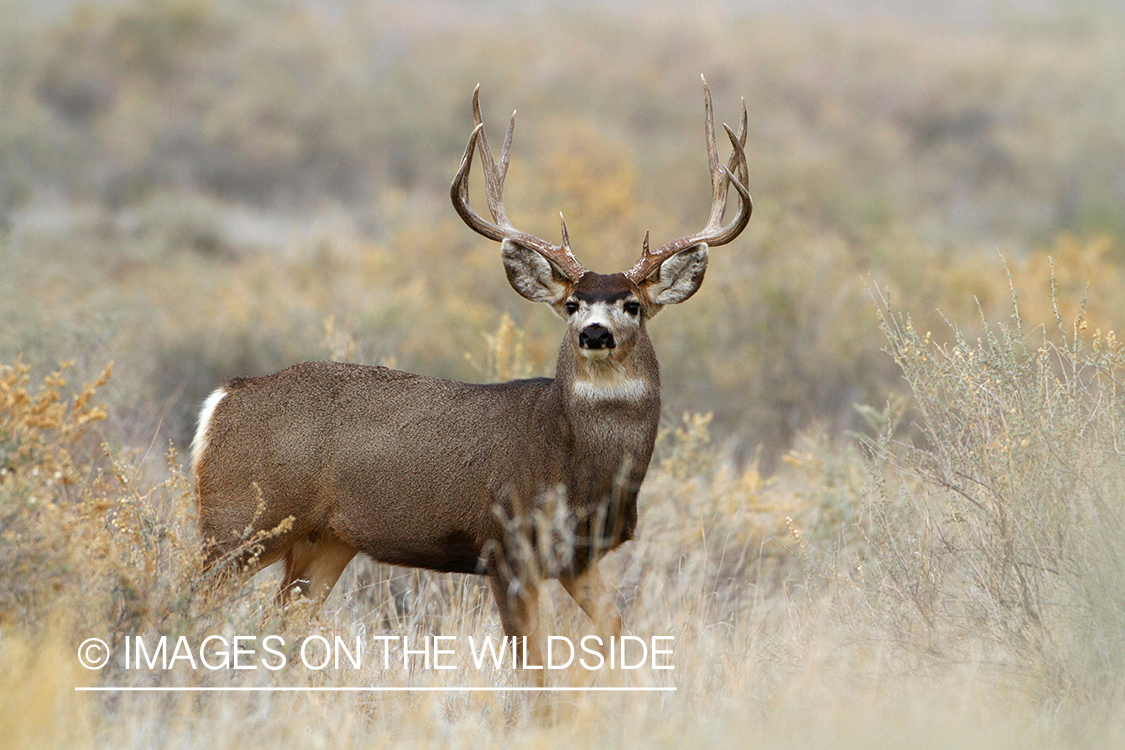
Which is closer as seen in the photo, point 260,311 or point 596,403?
point 596,403

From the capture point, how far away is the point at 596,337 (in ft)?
18.2

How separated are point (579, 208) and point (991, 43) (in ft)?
96.3

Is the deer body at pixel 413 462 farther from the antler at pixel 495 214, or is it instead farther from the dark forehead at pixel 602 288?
the antler at pixel 495 214

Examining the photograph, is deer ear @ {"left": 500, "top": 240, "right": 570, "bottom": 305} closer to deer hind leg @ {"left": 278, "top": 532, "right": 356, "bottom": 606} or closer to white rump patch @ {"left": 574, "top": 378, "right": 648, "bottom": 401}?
white rump patch @ {"left": 574, "top": 378, "right": 648, "bottom": 401}

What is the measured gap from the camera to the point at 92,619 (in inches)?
192

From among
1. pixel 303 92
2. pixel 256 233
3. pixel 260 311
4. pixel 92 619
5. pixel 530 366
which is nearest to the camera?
pixel 92 619

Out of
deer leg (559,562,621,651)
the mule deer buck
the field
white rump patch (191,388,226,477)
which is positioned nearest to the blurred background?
the field

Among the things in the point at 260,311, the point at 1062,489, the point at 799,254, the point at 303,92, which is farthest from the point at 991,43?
the point at 1062,489

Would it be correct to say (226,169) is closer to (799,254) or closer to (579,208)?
(579,208)

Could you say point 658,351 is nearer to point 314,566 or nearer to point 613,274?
point 613,274

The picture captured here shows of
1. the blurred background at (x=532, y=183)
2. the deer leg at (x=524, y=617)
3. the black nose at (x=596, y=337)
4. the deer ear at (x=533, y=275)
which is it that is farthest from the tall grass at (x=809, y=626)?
the deer ear at (x=533, y=275)

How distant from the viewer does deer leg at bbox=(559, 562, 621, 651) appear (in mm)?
5758

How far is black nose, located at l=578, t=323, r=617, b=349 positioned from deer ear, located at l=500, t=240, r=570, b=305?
2.13 ft

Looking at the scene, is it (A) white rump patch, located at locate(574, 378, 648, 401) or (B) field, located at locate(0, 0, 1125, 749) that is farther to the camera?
(A) white rump patch, located at locate(574, 378, 648, 401)
